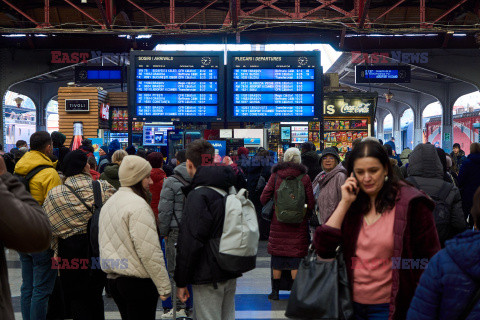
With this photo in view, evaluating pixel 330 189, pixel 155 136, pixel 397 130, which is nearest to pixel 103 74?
pixel 155 136

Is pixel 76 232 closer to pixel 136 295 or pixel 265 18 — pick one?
pixel 136 295

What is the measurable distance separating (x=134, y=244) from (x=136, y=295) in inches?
13.9

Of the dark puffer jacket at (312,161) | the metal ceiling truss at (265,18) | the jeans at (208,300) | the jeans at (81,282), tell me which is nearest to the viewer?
Result: the jeans at (208,300)

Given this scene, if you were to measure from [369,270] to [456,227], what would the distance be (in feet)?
7.86

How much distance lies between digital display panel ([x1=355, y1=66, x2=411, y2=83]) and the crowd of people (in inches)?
372

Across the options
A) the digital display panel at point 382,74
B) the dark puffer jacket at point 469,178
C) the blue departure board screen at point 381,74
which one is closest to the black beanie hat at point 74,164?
the dark puffer jacket at point 469,178

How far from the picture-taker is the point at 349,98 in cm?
1827

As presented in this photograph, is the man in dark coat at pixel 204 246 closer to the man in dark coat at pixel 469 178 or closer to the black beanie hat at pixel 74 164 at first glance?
the black beanie hat at pixel 74 164

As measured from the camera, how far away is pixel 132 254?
3508 mm

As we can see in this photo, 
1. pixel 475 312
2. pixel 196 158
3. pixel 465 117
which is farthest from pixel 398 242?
pixel 465 117

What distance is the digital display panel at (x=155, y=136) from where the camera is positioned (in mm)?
13773

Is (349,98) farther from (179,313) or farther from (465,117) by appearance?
(179,313)

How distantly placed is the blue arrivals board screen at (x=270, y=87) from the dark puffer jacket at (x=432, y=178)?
527 cm

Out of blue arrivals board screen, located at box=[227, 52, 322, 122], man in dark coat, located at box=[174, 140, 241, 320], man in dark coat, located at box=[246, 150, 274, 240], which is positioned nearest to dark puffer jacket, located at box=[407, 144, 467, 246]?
man in dark coat, located at box=[174, 140, 241, 320]
